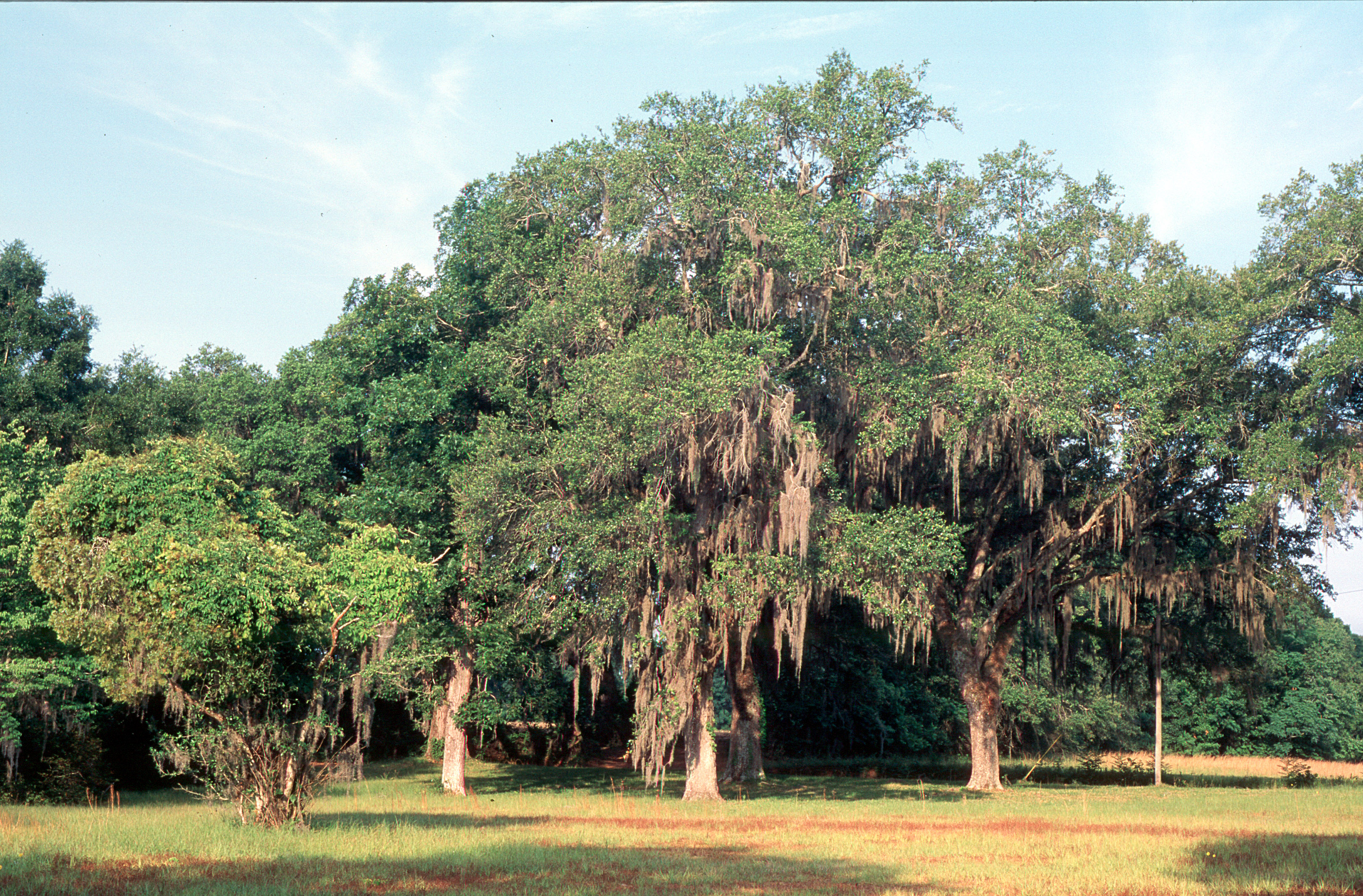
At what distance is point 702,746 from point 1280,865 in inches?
617

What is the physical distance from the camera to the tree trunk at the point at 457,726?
31.8 meters

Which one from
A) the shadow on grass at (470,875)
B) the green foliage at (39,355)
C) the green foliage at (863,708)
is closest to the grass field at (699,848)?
the shadow on grass at (470,875)

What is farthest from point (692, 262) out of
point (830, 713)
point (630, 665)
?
point (830, 713)

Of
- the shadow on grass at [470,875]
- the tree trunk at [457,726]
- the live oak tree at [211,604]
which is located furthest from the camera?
the tree trunk at [457,726]

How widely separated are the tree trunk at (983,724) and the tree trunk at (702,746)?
904cm

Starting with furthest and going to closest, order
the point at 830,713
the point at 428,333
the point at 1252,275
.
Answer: the point at 830,713 → the point at 428,333 → the point at 1252,275

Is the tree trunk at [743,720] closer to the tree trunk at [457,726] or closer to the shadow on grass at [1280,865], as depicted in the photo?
the tree trunk at [457,726]

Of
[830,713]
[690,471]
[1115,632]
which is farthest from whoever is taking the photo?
[830,713]

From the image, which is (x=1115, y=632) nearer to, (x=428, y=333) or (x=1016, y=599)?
(x=1016, y=599)

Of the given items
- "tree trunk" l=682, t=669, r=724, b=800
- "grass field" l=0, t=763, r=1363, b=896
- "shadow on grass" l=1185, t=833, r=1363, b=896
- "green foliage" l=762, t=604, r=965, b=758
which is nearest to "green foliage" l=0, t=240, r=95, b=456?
"grass field" l=0, t=763, r=1363, b=896

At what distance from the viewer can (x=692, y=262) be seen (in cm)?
2838

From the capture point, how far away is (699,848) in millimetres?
17844

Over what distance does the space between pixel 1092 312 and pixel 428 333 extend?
18.8 metres

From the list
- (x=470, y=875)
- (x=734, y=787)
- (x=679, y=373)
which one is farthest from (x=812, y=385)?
(x=470, y=875)
